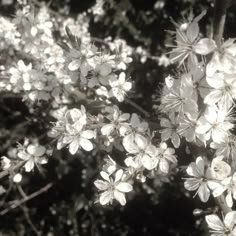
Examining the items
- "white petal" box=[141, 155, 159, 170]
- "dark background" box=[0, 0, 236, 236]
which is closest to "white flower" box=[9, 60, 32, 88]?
"dark background" box=[0, 0, 236, 236]

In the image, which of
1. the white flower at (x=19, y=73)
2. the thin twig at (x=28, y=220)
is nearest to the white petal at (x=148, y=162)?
the white flower at (x=19, y=73)

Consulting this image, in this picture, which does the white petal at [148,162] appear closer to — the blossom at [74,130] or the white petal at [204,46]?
the blossom at [74,130]

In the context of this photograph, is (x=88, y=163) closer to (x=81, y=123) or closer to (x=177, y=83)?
(x=81, y=123)

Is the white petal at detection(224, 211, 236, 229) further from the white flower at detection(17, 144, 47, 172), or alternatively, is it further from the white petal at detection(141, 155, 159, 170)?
the white flower at detection(17, 144, 47, 172)

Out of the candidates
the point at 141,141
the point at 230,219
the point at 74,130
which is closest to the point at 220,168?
the point at 230,219

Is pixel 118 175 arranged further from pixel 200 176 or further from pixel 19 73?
pixel 19 73

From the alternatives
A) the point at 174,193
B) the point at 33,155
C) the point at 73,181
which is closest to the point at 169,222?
the point at 174,193
